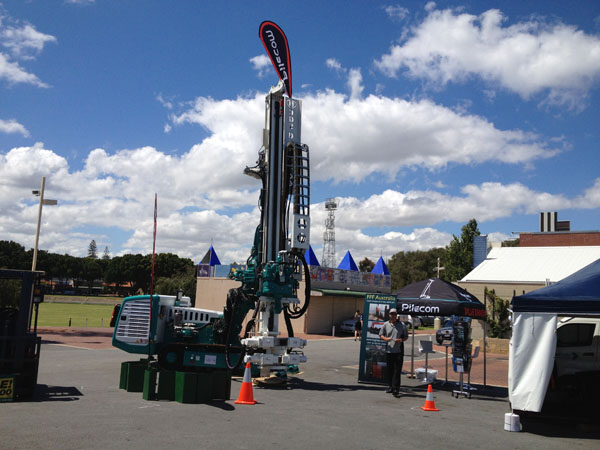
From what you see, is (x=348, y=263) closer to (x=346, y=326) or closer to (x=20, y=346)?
(x=346, y=326)

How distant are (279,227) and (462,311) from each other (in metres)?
5.19

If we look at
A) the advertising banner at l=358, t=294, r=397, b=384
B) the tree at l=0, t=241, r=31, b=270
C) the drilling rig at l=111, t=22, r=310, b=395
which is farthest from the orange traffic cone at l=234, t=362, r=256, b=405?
the tree at l=0, t=241, r=31, b=270

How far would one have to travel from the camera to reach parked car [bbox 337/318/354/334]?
128ft

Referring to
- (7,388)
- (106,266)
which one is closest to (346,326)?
(7,388)

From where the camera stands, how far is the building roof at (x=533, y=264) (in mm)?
28875

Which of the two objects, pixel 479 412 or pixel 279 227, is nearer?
pixel 479 412

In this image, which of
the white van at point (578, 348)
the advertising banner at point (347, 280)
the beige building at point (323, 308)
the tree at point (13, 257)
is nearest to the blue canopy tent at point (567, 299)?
the white van at point (578, 348)

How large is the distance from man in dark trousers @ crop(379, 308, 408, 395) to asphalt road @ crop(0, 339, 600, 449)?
0.40 metres

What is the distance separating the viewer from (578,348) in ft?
35.7

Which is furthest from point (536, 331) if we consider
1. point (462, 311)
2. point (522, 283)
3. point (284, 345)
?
point (522, 283)

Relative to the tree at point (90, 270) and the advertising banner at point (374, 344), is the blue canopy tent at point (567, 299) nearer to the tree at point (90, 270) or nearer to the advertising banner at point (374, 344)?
the advertising banner at point (374, 344)

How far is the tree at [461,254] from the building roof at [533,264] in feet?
24.1

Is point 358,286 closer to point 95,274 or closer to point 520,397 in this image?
point 520,397

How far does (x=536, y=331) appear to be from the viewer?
8.78 m
